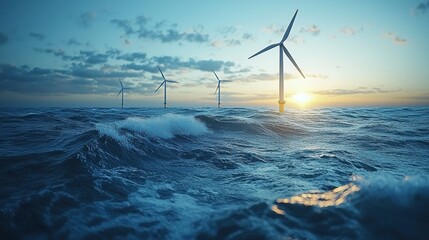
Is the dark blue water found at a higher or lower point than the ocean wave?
lower

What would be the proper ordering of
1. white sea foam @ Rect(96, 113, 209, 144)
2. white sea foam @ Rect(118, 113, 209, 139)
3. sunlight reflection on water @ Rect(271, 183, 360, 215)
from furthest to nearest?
white sea foam @ Rect(118, 113, 209, 139) → white sea foam @ Rect(96, 113, 209, 144) → sunlight reflection on water @ Rect(271, 183, 360, 215)

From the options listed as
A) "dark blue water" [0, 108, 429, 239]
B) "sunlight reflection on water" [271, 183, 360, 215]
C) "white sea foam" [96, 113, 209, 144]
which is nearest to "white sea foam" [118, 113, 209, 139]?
"white sea foam" [96, 113, 209, 144]

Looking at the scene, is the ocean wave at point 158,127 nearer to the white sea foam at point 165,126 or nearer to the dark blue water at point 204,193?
the white sea foam at point 165,126

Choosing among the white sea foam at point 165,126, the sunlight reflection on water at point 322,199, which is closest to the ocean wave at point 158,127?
the white sea foam at point 165,126

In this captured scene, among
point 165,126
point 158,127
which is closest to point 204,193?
point 158,127

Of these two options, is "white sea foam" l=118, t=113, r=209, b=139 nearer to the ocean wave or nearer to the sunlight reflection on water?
the ocean wave

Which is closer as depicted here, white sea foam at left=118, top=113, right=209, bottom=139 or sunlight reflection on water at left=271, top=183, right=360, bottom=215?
sunlight reflection on water at left=271, top=183, right=360, bottom=215

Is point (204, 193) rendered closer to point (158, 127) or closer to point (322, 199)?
point (322, 199)

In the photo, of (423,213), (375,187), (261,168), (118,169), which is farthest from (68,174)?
(423,213)

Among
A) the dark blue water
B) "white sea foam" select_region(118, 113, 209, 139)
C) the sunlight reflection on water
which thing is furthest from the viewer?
"white sea foam" select_region(118, 113, 209, 139)
